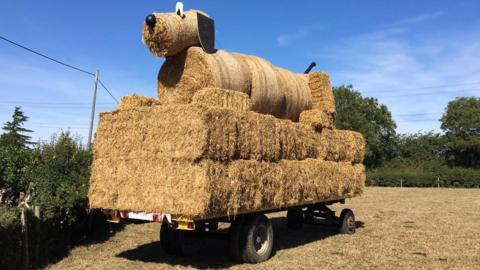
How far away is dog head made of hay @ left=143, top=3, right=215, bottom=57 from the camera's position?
7723 mm

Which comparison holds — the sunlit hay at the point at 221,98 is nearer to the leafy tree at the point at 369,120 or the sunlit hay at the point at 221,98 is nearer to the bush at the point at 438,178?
the bush at the point at 438,178

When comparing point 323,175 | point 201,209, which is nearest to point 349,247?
point 323,175

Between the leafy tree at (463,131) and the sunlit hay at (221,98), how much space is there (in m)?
58.3

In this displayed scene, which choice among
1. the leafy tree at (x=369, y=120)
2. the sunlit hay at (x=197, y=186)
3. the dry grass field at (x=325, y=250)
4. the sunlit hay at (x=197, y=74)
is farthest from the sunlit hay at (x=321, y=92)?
the leafy tree at (x=369, y=120)

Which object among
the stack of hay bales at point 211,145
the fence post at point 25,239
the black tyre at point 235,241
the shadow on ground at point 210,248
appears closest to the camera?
the stack of hay bales at point 211,145

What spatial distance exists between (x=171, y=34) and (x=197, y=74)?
0.87 metres

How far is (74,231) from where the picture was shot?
945 cm

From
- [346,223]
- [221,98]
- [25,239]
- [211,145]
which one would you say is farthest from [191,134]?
[346,223]

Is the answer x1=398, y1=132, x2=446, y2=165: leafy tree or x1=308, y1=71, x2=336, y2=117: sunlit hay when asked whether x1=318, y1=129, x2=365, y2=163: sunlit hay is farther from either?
x1=398, y1=132, x2=446, y2=165: leafy tree

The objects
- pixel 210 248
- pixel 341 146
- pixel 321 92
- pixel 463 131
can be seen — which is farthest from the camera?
pixel 463 131

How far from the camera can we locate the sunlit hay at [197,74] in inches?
318

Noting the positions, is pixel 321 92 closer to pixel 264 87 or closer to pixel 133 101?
pixel 264 87

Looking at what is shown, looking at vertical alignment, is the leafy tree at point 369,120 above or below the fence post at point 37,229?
above

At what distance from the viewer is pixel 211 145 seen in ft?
22.6
